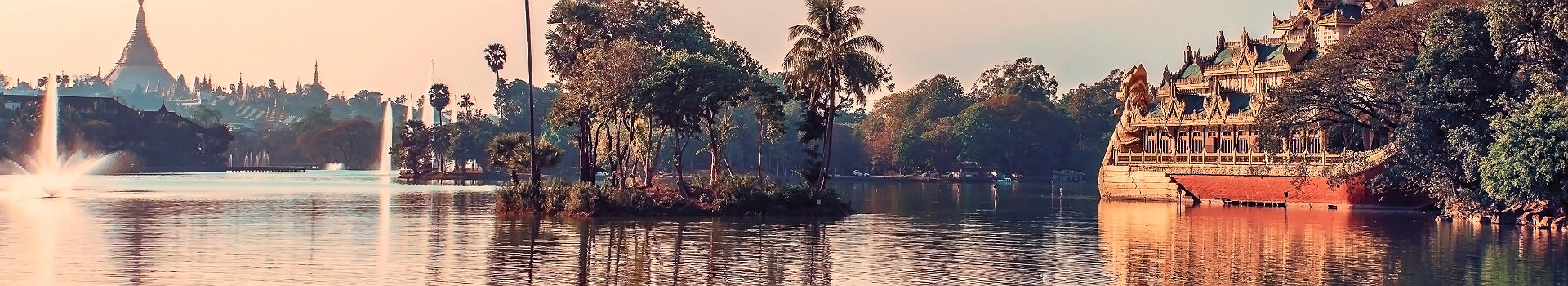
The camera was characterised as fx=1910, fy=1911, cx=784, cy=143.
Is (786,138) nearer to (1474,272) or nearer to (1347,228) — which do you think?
(1347,228)

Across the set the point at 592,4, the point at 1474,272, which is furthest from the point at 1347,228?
the point at 592,4

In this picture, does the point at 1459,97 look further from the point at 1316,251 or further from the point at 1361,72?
the point at 1316,251

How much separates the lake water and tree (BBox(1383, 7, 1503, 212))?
2.22m

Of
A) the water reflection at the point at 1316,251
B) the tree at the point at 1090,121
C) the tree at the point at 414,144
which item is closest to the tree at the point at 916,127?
the tree at the point at 1090,121

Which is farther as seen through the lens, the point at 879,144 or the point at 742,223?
the point at 879,144

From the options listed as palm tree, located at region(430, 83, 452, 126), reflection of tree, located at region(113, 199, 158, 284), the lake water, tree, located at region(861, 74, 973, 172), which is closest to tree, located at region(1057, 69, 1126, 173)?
tree, located at region(861, 74, 973, 172)

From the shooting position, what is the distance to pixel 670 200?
7244 cm

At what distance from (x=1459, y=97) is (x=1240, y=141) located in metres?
24.4

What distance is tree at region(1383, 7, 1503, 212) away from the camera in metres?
65.0

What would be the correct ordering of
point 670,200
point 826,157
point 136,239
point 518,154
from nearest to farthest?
point 136,239
point 670,200
point 826,157
point 518,154

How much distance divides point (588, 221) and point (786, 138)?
125 metres

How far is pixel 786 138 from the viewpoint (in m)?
192

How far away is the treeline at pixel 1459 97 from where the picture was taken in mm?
59469

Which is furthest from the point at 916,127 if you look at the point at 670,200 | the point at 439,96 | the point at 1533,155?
the point at 1533,155
